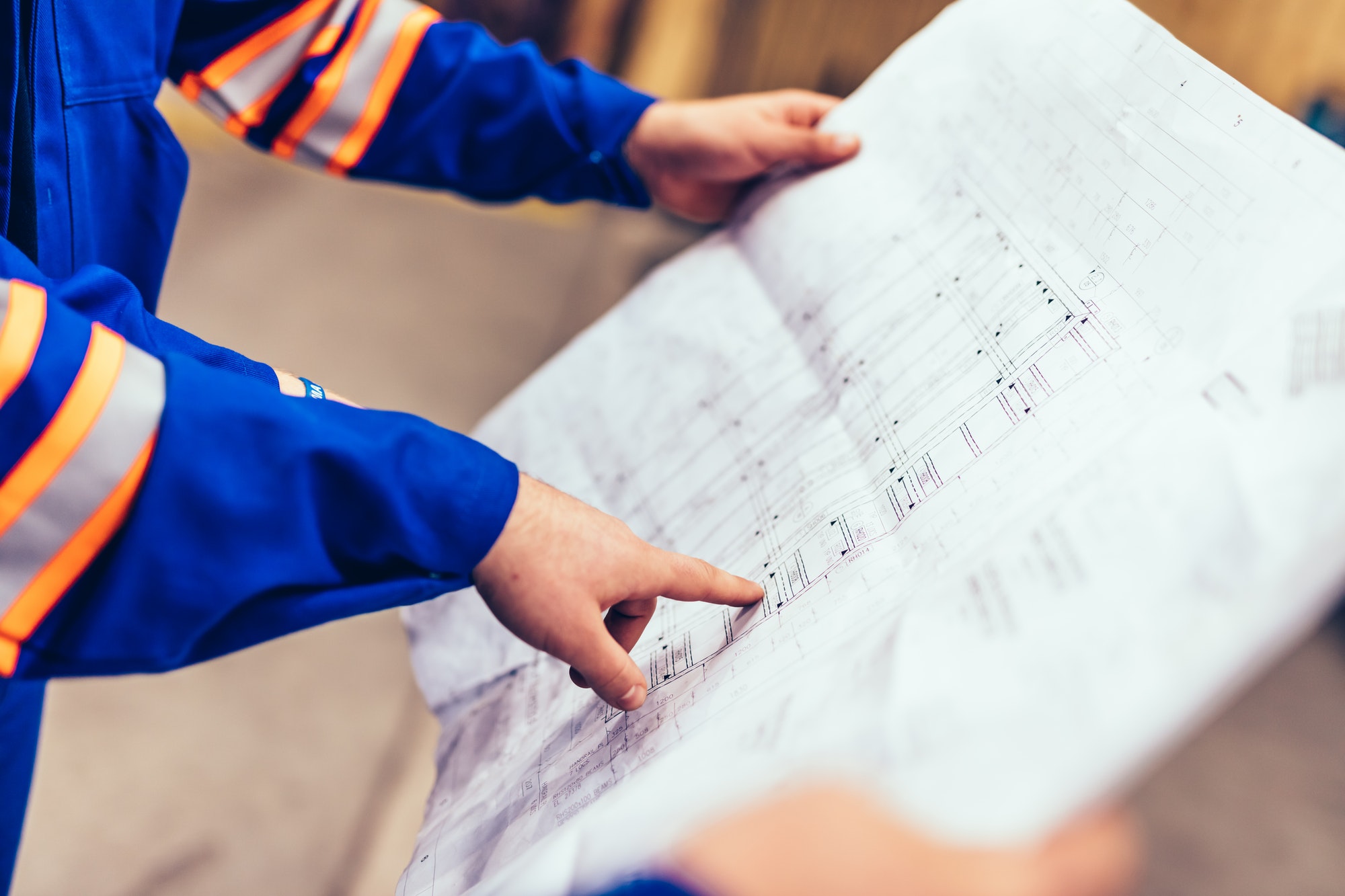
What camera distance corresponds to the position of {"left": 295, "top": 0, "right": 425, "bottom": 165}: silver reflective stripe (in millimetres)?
487

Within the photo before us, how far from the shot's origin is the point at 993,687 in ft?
0.68

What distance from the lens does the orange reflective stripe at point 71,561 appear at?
9.5 inches

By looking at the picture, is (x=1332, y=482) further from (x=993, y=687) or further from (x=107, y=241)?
(x=107, y=241)

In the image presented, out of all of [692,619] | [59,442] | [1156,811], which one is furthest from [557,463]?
[1156,811]

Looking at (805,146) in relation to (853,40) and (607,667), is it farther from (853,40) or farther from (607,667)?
(853,40)

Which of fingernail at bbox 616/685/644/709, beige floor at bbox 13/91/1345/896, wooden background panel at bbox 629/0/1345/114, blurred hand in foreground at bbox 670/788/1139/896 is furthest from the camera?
wooden background panel at bbox 629/0/1345/114

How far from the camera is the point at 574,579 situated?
0.91 ft

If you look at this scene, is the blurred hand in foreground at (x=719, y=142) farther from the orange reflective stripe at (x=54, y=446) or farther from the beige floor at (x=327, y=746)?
the beige floor at (x=327, y=746)

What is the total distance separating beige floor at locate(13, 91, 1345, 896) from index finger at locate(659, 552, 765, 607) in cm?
55

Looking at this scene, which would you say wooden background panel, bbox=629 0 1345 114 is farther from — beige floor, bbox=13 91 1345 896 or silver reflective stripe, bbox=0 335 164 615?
silver reflective stripe, bbox=0 335 164 615

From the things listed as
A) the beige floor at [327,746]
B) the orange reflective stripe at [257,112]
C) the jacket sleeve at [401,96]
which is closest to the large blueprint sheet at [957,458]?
the jacket sleeve at [401,96]

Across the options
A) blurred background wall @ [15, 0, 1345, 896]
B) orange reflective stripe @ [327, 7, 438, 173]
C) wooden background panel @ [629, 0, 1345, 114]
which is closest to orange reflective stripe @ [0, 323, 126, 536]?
orange reflective stripe @ [327, 7, 438, 173]

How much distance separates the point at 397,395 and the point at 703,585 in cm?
95

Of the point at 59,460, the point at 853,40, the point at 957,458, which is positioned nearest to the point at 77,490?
the point at 59,460
